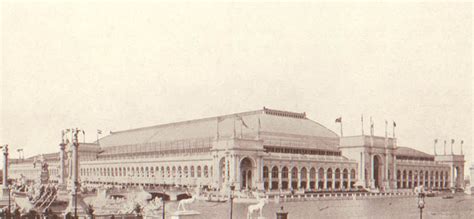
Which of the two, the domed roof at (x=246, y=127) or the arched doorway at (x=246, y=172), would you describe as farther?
the domed roof at (x=246, y=127)

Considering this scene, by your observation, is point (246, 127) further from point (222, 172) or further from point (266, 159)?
point (222, 172)

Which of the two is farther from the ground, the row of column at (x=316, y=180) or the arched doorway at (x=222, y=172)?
the arched doorway at (x=222, y=172)

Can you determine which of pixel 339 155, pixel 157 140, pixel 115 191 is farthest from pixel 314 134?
pixel 115 191

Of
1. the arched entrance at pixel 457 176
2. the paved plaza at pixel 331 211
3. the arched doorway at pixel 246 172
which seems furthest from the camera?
the arched entrance at pixel 457 176

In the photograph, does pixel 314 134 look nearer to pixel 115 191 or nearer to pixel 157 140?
pixel 157 140

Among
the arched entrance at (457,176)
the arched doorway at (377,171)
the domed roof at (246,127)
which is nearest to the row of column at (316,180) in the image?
the arched doorway at (377,171)

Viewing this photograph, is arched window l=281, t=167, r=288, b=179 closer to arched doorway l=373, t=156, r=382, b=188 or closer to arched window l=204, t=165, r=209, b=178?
arched window l=204, t=165, r=209, b=178

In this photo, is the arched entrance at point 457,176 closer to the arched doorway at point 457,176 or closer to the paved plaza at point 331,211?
the arched doorway at point 457,176
